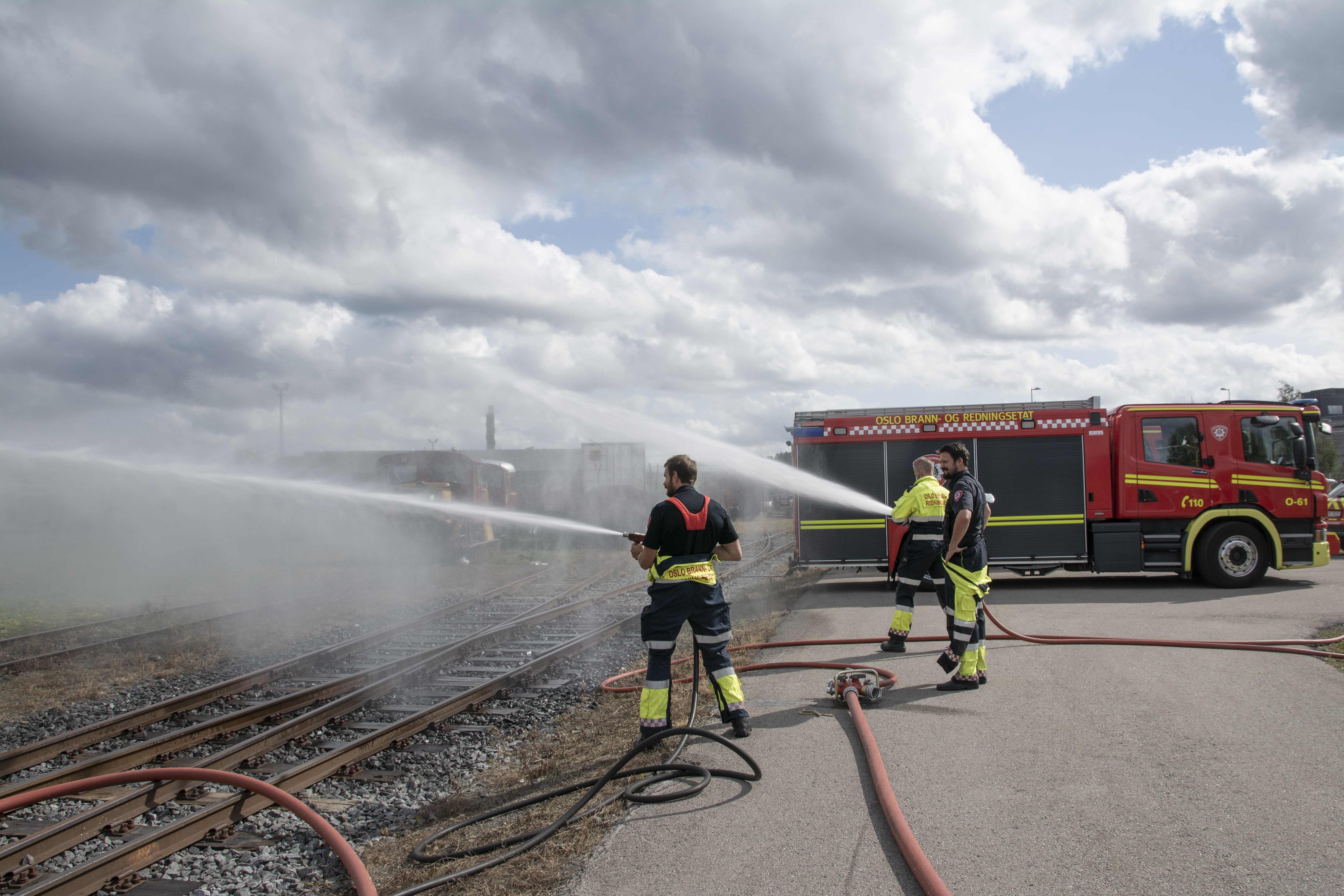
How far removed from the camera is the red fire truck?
11273 millimetres

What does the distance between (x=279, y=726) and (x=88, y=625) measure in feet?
22.1

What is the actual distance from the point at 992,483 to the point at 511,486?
20332 mm

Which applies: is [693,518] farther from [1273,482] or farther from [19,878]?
[1273,482]

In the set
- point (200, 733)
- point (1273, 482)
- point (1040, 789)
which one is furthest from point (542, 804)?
point (1273, 482)

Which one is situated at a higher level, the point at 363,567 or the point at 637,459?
the point at 637,459

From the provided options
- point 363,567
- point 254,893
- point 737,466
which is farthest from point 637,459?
point 254,893

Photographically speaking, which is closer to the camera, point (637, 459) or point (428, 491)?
point (428, 491)

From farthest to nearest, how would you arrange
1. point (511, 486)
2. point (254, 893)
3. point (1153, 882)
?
point (511, 486) < point (254, 893) < point (1153, 882)

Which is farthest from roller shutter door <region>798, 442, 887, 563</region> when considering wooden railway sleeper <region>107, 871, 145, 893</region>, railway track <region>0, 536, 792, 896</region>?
wooden railway sleeper <region>107, 871, 145, 893</region>

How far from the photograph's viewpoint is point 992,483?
12.2 metres

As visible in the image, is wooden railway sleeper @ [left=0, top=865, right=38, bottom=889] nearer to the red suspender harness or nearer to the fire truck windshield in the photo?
the red suspender harness

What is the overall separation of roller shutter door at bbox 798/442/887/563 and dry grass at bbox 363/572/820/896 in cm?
475

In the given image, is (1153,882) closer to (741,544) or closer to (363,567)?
(363,567)

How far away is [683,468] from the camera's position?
200 inches
